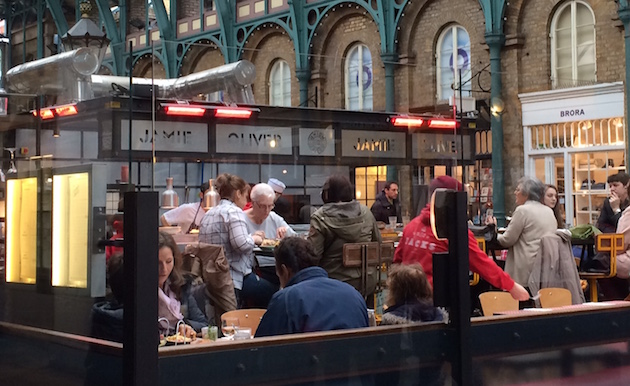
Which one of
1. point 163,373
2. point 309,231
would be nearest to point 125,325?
point 163,373

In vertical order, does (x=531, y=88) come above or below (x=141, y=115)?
above

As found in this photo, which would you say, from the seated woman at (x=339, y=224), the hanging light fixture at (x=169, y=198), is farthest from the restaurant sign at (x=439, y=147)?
the hanging light fixture at (x=169, y=198)

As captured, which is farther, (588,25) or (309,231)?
(588,25)

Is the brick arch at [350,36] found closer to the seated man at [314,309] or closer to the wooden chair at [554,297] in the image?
the wooden chair at [554,297]

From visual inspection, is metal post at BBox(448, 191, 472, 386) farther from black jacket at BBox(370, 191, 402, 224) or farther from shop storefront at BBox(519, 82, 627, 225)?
shop storefront at BBox(519, 82, 627, 225)

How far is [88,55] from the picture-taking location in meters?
4.49

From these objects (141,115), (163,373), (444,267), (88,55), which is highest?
(88,55)

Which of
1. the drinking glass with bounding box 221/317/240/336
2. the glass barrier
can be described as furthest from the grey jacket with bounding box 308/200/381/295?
the drinking glass with bounding box 221/317/240/336

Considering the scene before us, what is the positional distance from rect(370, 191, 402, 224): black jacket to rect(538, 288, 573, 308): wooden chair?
100 centimetres

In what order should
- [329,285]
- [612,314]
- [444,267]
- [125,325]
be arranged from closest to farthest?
[125,325]
[444,267]
[329,285]
[612,314]

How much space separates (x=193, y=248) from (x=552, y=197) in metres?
3.74

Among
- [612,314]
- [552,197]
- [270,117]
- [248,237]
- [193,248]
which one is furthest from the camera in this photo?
[270,117]

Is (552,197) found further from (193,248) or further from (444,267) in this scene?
(444,267)

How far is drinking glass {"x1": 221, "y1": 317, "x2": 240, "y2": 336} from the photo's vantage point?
4805 mm
